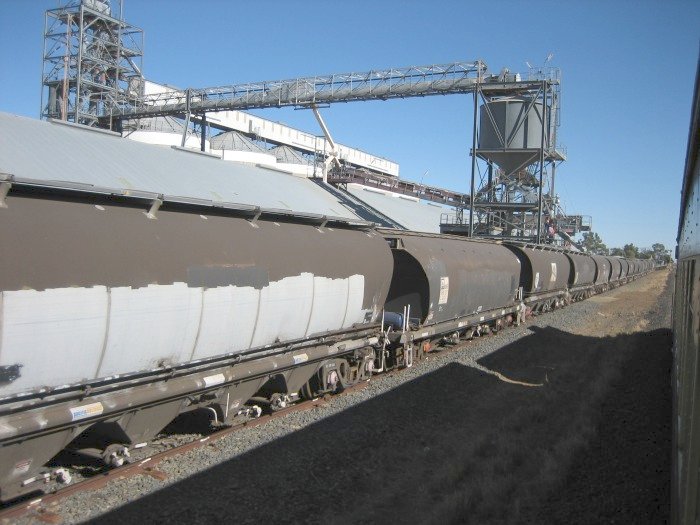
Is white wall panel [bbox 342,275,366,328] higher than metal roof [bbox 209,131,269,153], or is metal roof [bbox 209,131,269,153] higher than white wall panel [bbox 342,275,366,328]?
metal roof [bbox 209,131,269,153]

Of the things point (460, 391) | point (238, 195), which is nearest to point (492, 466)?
point (460, 391)

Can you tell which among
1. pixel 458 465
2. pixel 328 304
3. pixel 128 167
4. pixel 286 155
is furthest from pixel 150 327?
pixel 286 155

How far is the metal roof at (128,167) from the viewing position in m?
23.9

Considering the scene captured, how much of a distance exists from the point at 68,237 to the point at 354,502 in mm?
4484

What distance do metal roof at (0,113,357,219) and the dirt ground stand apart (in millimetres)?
11579

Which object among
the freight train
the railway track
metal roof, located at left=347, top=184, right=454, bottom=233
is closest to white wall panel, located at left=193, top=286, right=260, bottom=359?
the freight train

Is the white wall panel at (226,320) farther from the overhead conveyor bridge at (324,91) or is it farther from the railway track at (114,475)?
the overhead conveyor bridge at (324,91)

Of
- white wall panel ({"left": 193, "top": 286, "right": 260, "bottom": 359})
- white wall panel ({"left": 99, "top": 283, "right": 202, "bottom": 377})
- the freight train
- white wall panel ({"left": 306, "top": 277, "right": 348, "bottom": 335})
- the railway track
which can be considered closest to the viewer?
the freight train

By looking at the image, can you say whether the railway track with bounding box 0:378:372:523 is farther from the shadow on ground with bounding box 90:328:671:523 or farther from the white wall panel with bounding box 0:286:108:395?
the white wall panel with bounding box 0:286:108:395

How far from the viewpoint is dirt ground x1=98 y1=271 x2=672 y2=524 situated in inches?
258

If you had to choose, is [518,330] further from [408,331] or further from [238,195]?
[238,195]

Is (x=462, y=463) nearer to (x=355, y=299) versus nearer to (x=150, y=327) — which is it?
(x=355, y=299)

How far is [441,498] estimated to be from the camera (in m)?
7.16

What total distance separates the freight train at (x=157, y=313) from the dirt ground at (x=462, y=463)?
100 cm
